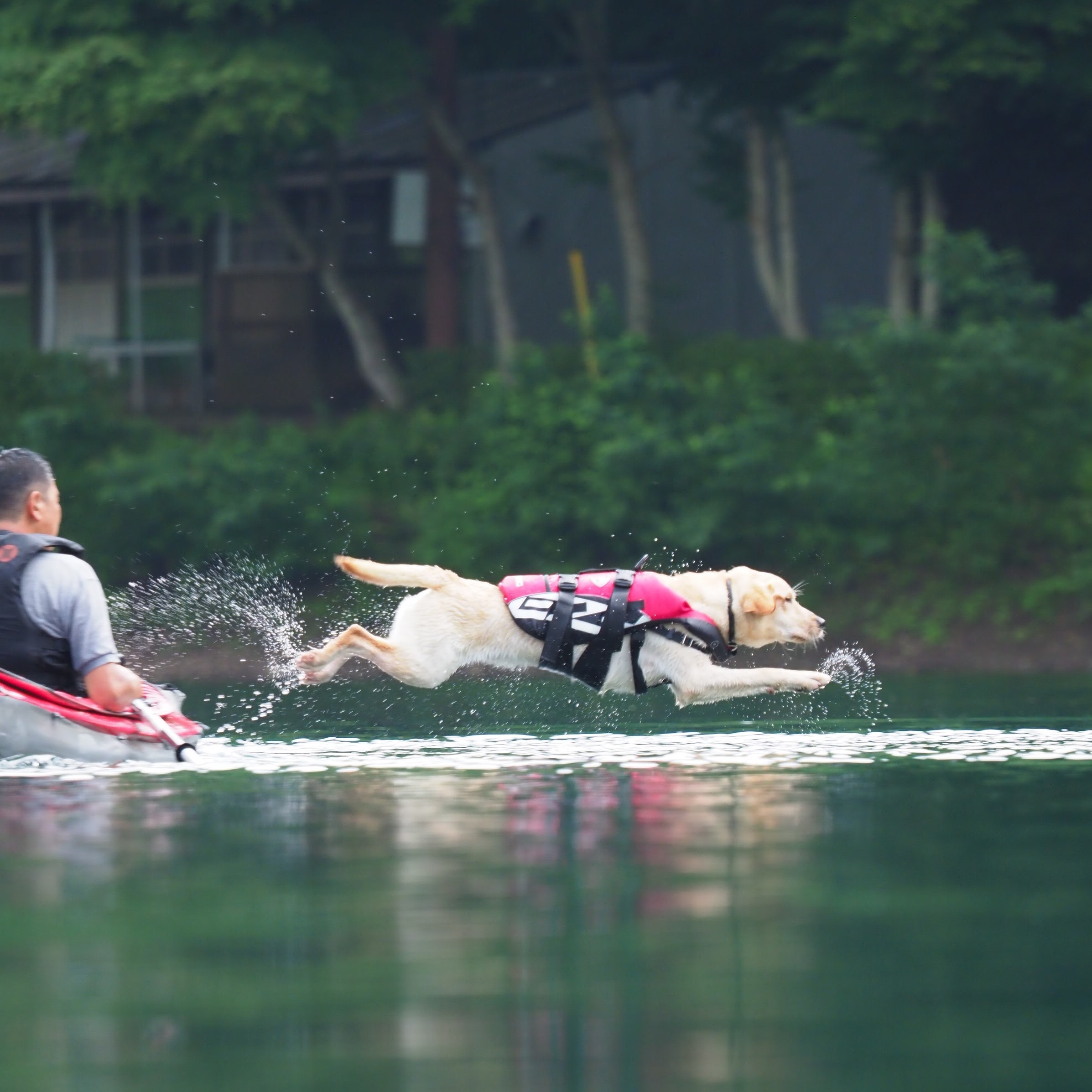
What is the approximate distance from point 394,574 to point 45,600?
1.67 m

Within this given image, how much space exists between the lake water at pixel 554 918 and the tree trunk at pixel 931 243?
30.5ft

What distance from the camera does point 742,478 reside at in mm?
18516

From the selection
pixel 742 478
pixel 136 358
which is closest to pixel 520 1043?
pixel 742 478

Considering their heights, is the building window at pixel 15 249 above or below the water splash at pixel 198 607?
above

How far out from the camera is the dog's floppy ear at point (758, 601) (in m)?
9.83

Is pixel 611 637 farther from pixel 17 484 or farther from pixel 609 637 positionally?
pixel 17 484

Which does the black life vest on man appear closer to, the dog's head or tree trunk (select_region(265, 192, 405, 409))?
the dog's head

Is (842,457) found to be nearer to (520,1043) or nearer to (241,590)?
(241,590)

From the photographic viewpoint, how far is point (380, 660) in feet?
32.5

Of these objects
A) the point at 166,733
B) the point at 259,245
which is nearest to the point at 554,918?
the point at 166,733

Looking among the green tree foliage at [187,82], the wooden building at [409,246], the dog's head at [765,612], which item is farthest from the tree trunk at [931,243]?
the dog's head at [765,612]

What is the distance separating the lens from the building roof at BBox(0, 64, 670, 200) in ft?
84.1

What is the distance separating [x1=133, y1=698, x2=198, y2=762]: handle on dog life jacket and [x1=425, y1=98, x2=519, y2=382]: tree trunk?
42.5 ft

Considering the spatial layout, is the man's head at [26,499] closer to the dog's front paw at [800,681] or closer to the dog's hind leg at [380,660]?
the dog's hind leg at [380,660]
